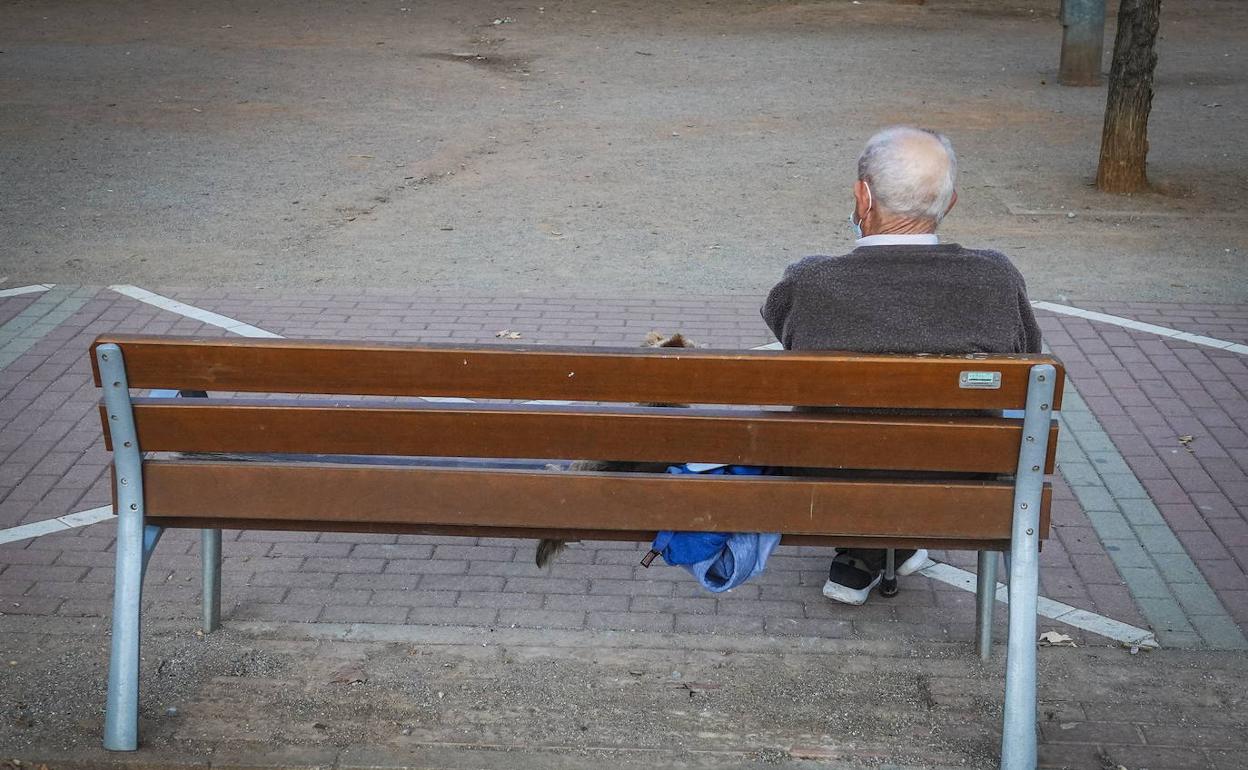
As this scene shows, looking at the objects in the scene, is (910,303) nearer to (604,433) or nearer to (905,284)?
(905,284)

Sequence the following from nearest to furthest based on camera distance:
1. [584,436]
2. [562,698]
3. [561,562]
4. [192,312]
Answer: [584,436] < [562,698] < [561,562] < [192,312]

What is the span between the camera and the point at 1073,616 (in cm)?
408

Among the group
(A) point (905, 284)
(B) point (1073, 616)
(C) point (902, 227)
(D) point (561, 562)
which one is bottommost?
(D) point (561, 562)

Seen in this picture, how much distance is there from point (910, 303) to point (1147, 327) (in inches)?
154

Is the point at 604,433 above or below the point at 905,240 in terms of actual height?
below

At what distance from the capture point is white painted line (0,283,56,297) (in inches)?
287

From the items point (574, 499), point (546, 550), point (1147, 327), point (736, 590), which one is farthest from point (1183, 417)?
point (574, 499)

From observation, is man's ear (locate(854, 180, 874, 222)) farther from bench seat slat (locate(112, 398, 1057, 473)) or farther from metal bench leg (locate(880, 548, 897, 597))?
metal bench leg (locate(880, 548, 897, 597))

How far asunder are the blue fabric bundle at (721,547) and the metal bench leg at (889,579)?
92 cm

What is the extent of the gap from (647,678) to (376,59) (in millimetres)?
12988

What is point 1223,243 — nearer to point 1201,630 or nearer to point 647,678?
point 1201,630

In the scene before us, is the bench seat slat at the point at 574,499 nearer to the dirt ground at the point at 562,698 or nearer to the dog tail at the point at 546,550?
the dog tail at the point at 546,550

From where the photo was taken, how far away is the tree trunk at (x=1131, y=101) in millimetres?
9492

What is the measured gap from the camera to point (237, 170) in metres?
10.3
